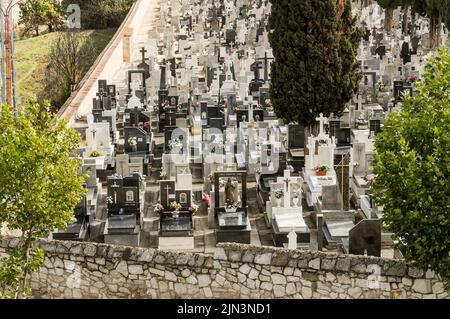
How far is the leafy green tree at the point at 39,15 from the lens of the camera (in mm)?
49344

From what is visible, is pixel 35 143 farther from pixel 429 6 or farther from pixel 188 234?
pixel 429 6

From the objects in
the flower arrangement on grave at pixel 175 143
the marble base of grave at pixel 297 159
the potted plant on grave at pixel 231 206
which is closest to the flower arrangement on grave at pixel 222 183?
the potted plant on grave at pixel 231 206

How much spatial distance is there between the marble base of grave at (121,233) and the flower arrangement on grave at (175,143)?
4.85m

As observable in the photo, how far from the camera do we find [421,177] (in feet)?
43.4

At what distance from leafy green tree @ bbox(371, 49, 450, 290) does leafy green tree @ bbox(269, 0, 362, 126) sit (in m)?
10.4

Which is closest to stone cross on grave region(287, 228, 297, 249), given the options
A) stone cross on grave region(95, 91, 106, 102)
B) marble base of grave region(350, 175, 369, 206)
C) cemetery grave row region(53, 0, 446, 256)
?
cemetery grave row region(53, 0, 446, 256)

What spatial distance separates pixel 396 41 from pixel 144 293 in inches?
1053

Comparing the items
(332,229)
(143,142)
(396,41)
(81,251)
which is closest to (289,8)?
(143,142)

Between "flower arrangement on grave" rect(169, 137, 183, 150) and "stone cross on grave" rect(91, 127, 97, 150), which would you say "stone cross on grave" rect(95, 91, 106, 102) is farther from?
"flower arrangement on grave" rect(169, 137, 183, 150)

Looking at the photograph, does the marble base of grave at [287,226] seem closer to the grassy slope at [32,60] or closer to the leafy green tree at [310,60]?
the leafy green tree at [310,60]

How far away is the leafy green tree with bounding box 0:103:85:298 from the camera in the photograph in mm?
12750

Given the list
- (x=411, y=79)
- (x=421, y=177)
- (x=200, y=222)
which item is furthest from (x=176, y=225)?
(x=411, y=79)

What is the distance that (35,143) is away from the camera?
42.0 feet

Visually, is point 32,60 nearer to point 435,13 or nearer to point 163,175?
point 435,13
